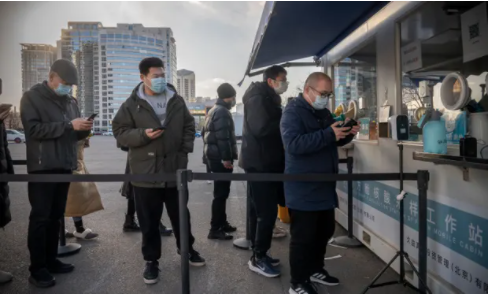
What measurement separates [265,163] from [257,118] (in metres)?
0.43

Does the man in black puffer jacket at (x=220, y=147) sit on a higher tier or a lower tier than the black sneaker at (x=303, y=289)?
higher

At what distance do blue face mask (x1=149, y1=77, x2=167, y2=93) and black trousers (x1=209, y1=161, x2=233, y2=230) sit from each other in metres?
1.58

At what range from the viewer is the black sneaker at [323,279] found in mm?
3096

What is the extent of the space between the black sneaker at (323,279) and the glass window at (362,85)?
1.51 metres

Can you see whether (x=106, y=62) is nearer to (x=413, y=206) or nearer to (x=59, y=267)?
(x=59, y=267)

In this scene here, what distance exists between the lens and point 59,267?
3.37m

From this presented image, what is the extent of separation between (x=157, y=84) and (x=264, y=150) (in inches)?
44.3

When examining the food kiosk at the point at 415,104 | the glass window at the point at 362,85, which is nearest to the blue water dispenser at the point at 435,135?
the food kiosk at the point at 415,104

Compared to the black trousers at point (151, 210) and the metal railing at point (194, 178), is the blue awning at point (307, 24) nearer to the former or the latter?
the metal railing at point (194, 178)

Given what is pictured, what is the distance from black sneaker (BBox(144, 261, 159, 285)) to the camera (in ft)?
10.2

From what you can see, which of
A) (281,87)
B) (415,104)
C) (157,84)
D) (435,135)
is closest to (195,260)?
(157,84)

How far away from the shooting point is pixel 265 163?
10.9 ft

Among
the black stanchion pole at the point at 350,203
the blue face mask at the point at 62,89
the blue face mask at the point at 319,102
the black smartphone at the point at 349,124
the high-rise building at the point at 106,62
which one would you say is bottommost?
the black stanchion pole at the point at 350,203

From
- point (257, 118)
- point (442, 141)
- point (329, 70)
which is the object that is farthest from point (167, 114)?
point (329, 70)
